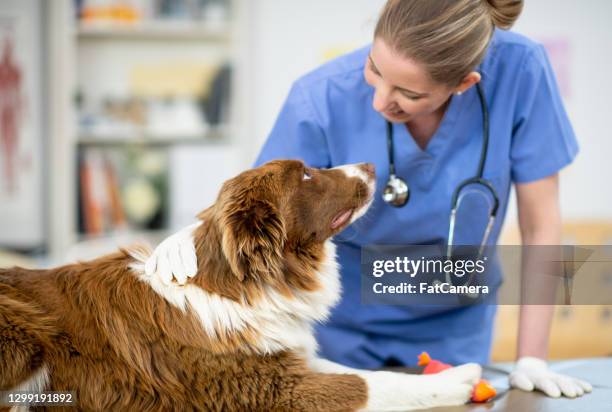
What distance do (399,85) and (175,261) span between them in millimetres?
629

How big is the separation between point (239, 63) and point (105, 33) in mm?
812

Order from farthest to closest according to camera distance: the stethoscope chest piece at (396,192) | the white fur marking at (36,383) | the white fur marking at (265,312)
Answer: the stethoscope chest piece at (396,192), the white fur marking at (265,312), the white fur marking at (36,383)

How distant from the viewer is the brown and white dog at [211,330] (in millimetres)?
1213

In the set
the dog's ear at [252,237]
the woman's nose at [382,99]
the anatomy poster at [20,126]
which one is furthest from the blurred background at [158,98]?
the dog's ear at [252,237]

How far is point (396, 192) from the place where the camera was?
163 centimetres

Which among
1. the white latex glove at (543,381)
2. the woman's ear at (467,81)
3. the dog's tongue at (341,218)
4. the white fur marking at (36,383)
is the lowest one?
the white latex glove at (543,381)

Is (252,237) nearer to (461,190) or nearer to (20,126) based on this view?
(461,190)

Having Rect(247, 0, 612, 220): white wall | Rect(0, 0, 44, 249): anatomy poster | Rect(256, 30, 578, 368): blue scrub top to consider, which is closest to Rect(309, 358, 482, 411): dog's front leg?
Rect(256, 30, 578, 368): blue scrub top

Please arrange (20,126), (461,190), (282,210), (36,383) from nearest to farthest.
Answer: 1. (36,383)
2. (282,210)
3. (461,190)
4. (20,126)

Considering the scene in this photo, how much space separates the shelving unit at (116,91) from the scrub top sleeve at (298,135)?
2.18 metres

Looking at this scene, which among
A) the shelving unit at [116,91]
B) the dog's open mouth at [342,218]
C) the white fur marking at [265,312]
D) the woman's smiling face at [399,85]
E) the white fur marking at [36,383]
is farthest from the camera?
the shelving unit at [116,91]

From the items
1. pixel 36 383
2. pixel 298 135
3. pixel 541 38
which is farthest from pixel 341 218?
pixel 541 38

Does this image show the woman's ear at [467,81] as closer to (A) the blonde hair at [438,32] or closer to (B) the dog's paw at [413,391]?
(A) the blonde hair at [438,32]

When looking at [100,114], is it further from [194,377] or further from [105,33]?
[194,377]
